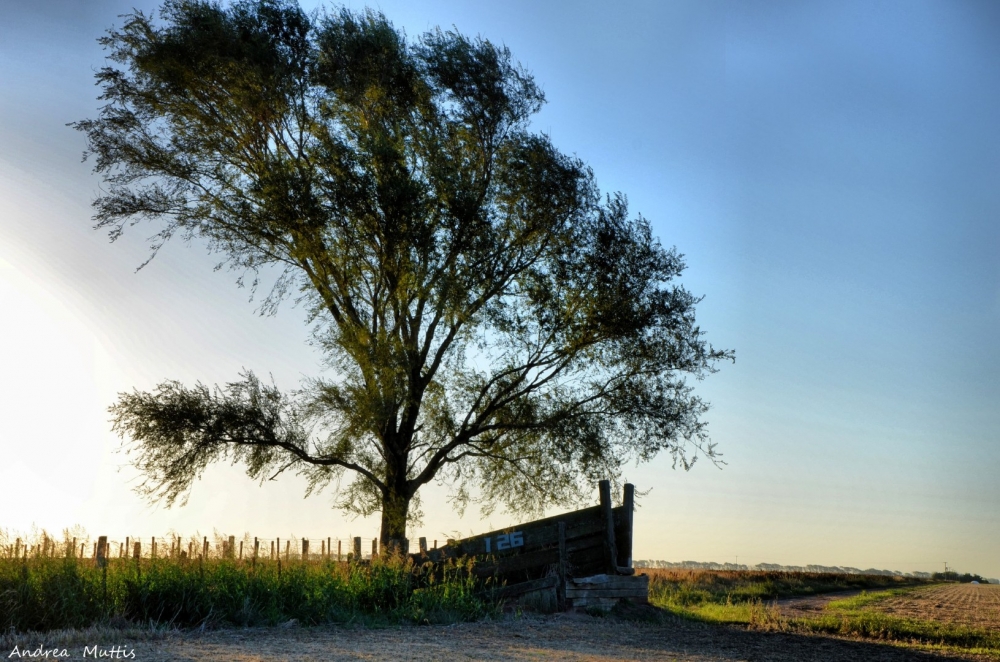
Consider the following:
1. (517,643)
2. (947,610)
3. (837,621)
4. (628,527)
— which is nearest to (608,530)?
(628,527)

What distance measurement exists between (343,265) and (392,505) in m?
6.00

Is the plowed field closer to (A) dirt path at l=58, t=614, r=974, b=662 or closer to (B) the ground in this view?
(B) the ground

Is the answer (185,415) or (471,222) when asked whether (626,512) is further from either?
(185,415)

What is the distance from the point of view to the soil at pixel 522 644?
9.11 m

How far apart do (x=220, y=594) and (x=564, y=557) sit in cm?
727

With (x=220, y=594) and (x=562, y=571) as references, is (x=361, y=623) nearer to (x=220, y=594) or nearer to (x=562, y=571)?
(x=220, y=594)

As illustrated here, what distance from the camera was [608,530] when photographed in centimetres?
1822

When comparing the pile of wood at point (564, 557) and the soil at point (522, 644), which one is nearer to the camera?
the soil at point (522, 644)

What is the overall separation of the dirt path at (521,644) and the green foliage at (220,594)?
2.41 feet

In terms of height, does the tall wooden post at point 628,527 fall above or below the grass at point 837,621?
above

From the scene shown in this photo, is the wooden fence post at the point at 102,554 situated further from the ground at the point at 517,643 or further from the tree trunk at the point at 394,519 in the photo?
the tree trunk at the point at 394,519

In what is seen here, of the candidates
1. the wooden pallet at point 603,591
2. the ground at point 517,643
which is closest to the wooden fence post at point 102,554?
the ground at point 517,643

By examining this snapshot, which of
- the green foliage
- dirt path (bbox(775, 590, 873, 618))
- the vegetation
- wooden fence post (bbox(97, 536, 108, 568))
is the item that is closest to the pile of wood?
the green foliage

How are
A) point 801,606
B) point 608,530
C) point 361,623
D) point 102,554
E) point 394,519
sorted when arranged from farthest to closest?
point 801,606
point 394,519
point 608,530
point 102,554
point 361,623
